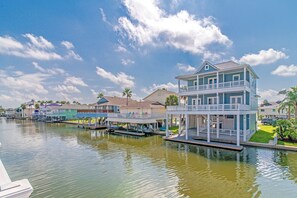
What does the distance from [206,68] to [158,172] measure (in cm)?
1621

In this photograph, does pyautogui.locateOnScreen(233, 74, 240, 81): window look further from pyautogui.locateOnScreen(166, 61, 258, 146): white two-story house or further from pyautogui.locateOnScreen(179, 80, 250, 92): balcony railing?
pyautogui.locateOnScreen(179, 80, 250, 92): balcony railing

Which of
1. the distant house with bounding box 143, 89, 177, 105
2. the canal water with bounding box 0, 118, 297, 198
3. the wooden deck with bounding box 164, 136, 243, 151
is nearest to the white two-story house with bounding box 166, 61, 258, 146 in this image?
the wooden deck with bounding box 164, 136, 243, 151

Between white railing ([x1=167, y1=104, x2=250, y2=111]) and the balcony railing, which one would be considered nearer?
white railing ([x1=167, y1=104, x2=250, y2=111])

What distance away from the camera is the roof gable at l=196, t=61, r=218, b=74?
75.7ft

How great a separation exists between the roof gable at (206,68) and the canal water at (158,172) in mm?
10512

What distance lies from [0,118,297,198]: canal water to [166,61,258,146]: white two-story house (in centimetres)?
374

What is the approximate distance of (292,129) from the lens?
19.2 m

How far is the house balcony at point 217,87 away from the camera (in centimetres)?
2055

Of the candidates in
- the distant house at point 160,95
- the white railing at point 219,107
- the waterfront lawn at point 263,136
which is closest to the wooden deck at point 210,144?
the white railing at point 219,107

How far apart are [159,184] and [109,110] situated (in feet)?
106

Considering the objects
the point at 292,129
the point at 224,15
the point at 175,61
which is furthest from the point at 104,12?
the point at 292,129

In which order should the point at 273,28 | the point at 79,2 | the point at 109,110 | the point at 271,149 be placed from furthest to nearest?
the point at 109,110 → the point at 273,28 → the point at 271,149 → the point at 79,2

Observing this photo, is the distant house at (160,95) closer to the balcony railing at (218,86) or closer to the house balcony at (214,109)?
the balcony railing at (218,86)

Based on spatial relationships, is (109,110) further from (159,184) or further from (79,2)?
(159,184)
